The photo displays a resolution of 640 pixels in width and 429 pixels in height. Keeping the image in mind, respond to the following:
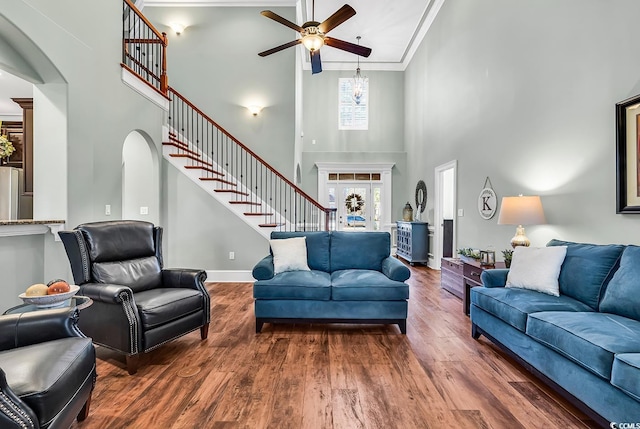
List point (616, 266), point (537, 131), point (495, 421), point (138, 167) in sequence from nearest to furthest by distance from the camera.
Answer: point (495, 421) < point (616, 266) < point (537, 131) < point (138, 167)

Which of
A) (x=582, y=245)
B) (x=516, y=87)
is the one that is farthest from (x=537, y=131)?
(x=582, y=245)

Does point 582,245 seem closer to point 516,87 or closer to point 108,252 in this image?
point 516,87

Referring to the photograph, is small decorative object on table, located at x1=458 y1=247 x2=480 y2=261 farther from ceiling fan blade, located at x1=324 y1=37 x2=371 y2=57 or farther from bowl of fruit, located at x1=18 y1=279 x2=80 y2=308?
bowl of fruit, located at x1=18 y1=279 x2=80 y2=308

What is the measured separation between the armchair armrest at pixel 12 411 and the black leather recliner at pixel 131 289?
1.11m

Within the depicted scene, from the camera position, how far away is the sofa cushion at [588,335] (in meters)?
1.69

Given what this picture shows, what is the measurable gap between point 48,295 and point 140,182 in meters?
3.80

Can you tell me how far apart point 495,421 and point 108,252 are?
3111mm

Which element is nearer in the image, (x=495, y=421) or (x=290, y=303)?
(x=495, y=421)

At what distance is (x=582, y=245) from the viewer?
2643mm

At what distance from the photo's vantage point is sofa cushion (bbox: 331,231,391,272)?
377 cm

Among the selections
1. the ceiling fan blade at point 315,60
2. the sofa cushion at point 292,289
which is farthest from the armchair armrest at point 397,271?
the ceiling fan blade at point 315,60

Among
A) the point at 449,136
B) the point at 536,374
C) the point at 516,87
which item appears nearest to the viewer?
the point at 536,374

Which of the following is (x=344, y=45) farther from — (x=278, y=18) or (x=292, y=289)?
(x=292, y=289)

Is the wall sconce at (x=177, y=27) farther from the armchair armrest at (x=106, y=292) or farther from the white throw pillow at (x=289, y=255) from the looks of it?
the armchair armrest at (x=106, y=292)
